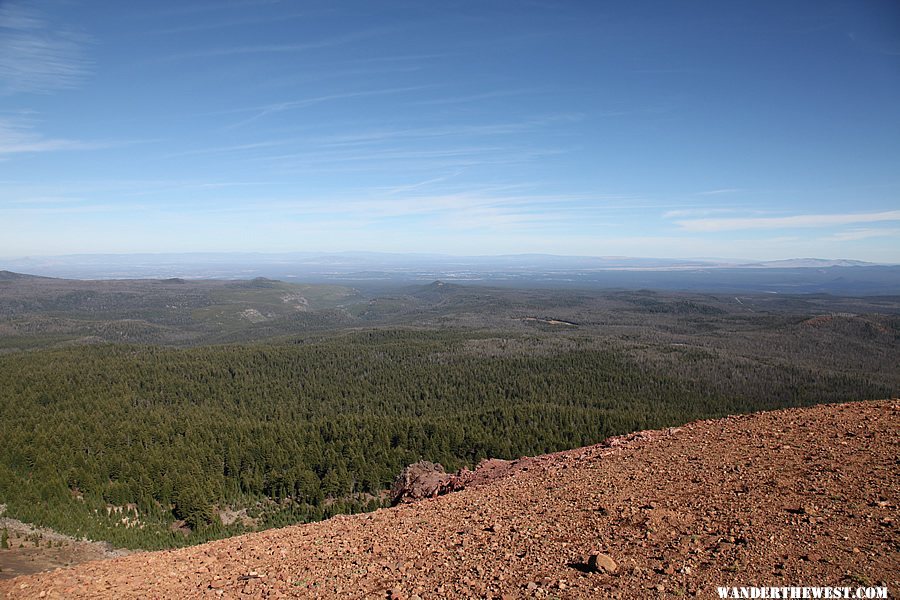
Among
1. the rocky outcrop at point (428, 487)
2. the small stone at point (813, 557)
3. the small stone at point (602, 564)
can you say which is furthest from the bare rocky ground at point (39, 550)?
the small stone at point (813, 557)

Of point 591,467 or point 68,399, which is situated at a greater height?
point 591,467

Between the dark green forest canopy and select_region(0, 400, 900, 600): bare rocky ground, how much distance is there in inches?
1121

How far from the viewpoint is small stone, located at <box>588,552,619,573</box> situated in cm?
980

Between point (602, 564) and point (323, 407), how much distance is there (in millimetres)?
78760

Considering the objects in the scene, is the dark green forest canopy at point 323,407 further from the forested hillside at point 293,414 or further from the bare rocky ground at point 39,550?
the bare rocky ground at point 39,550

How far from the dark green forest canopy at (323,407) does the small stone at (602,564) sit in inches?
1470

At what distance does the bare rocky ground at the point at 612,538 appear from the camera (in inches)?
369

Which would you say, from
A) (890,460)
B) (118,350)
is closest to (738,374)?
(890,460)

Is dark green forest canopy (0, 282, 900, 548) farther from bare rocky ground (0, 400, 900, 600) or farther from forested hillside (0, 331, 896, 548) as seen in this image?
bare rocky ground (0, 400, 900, 600)

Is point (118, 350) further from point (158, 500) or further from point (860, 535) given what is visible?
point (860, 535)

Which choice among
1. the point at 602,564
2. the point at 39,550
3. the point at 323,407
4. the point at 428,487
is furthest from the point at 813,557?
the point at 323,407

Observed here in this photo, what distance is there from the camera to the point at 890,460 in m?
13.3

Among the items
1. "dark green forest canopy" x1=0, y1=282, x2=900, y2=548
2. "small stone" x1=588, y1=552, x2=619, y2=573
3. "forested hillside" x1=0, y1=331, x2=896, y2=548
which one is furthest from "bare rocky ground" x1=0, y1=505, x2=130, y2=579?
"small stone" x1=588, y1=552, x2=619, y2=573

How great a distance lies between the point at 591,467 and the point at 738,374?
10763 cm
